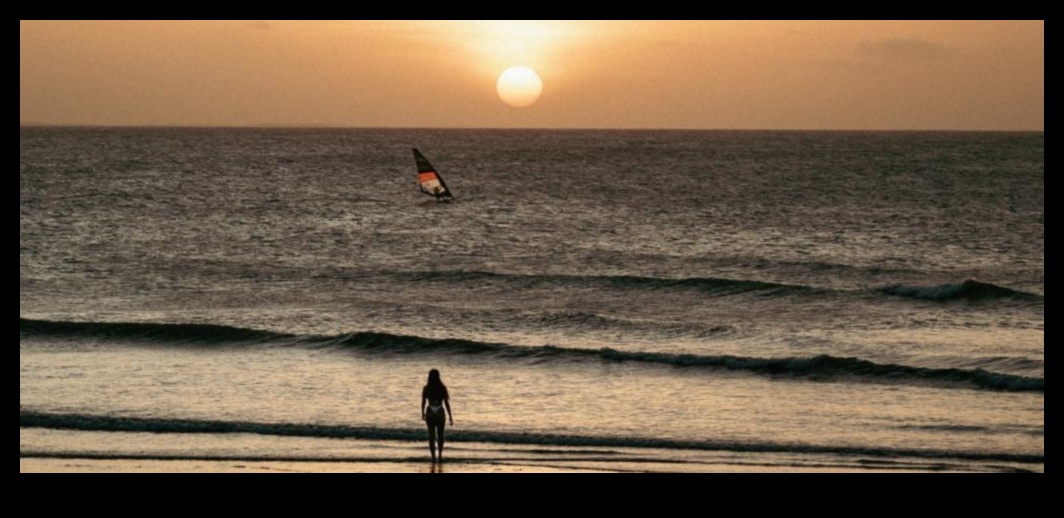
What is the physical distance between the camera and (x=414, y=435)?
18.4 metres

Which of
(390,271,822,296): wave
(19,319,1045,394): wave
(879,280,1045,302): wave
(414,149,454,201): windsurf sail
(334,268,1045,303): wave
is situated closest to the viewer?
(19,319,1045,394): wave

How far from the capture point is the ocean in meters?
17.9

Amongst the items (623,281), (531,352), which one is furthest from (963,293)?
(531,352)

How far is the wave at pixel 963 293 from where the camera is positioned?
34.7 meters

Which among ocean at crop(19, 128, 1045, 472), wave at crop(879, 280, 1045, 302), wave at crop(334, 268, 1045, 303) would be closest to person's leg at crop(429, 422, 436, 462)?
ocean at crop(19, 128, 1045, 472)

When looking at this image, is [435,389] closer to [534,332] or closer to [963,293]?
[534,332]

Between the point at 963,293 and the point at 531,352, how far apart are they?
50.4 feet

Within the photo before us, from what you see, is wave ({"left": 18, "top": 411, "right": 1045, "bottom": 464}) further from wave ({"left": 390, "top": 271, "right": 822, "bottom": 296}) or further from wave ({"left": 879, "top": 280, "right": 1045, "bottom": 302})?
wave ({"left": 390, "top": 271, "right": 822, "bottom": 296})

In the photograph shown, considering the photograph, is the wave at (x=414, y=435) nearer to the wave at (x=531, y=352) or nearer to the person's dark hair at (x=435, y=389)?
the person's dark hair at (x=435, y=389)

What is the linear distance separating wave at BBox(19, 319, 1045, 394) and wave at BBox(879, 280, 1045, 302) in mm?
10867

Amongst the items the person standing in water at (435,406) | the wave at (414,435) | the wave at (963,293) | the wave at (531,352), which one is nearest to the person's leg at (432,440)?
the person standing in water at (435,406)

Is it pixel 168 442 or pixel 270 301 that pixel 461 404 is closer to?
pixel 168 442
